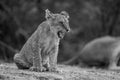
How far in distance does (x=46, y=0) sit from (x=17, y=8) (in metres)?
3.44

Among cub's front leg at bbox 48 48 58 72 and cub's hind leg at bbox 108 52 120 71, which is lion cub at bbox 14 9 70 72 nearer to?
cub's front leg at bbox 48 48 58 72

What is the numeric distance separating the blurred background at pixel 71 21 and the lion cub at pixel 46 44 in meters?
8.99

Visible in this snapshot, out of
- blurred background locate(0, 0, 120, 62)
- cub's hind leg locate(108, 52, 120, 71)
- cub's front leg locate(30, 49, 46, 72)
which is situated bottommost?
cub's front leg locate(30, 49, 46, 72)

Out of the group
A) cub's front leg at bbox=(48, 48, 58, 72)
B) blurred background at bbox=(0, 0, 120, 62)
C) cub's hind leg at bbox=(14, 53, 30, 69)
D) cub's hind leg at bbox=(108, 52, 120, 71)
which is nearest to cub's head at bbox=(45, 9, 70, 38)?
cub's front leg at bbox=(48, 48, 58, 72)

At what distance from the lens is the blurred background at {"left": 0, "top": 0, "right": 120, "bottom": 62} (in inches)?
818

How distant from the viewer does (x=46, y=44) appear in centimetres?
938

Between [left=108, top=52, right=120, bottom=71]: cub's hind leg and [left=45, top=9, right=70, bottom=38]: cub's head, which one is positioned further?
[left=108, top=52, right=120, bottom=71]: cub's hind leg

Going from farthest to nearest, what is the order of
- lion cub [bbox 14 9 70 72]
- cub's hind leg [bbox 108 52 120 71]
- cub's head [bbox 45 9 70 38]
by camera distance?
cub's hind leg [bbox 108 52 120 71] < lion cub [bbox 14 9 70 72] < cub's head [bbox 45 9 70 38]

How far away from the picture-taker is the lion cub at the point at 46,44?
9.21m

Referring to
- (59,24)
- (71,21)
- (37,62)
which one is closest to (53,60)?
(37,62)

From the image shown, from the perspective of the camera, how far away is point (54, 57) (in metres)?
9.66

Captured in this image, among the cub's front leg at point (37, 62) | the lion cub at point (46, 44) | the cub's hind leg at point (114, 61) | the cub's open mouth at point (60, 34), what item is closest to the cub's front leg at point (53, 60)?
the lion cub at point (46, 44)

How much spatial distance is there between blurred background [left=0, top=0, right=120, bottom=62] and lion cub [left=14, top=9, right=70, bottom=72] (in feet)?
29.5

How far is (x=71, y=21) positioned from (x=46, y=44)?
630 inches
